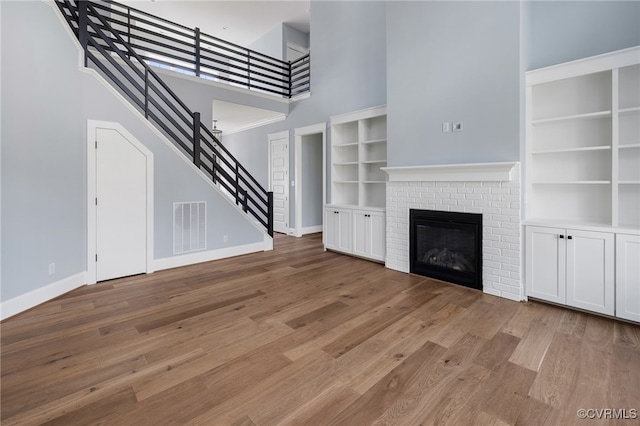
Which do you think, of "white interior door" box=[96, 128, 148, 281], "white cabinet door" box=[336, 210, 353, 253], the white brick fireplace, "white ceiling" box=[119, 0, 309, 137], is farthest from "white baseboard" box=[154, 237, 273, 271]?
"white ceiling" box=[119, 0, 309, 137]

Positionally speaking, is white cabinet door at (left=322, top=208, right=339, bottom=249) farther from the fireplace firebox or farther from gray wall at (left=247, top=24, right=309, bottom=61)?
gray wall at (left=247, top=24, right=309, bottom=61)

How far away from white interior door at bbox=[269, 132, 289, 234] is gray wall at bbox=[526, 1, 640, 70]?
15.8 feet

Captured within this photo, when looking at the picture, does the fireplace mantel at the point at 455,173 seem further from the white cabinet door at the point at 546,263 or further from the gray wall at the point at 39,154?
the gray wall at the point at 39,154

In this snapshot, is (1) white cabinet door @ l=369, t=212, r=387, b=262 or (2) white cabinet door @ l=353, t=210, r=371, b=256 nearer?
(1) white cabinet door @ l=369, t=212, r=387, b=262

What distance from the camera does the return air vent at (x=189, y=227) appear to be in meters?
4.37

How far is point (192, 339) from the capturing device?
235 cm

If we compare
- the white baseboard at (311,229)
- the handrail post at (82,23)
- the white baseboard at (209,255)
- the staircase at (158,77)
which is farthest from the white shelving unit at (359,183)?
the handrail post at (82,23)

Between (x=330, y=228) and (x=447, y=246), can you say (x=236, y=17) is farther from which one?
(x=447, y=246)

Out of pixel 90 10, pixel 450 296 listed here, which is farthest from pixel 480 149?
pixel 90 10

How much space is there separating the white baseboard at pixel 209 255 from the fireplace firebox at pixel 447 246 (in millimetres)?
2639

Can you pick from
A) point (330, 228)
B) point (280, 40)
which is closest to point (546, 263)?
point (330, 228)

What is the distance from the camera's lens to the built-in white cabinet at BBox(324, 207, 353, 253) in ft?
16.6

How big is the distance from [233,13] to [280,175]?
4228mm

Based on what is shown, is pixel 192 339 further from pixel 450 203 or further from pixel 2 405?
pixel 450 203
